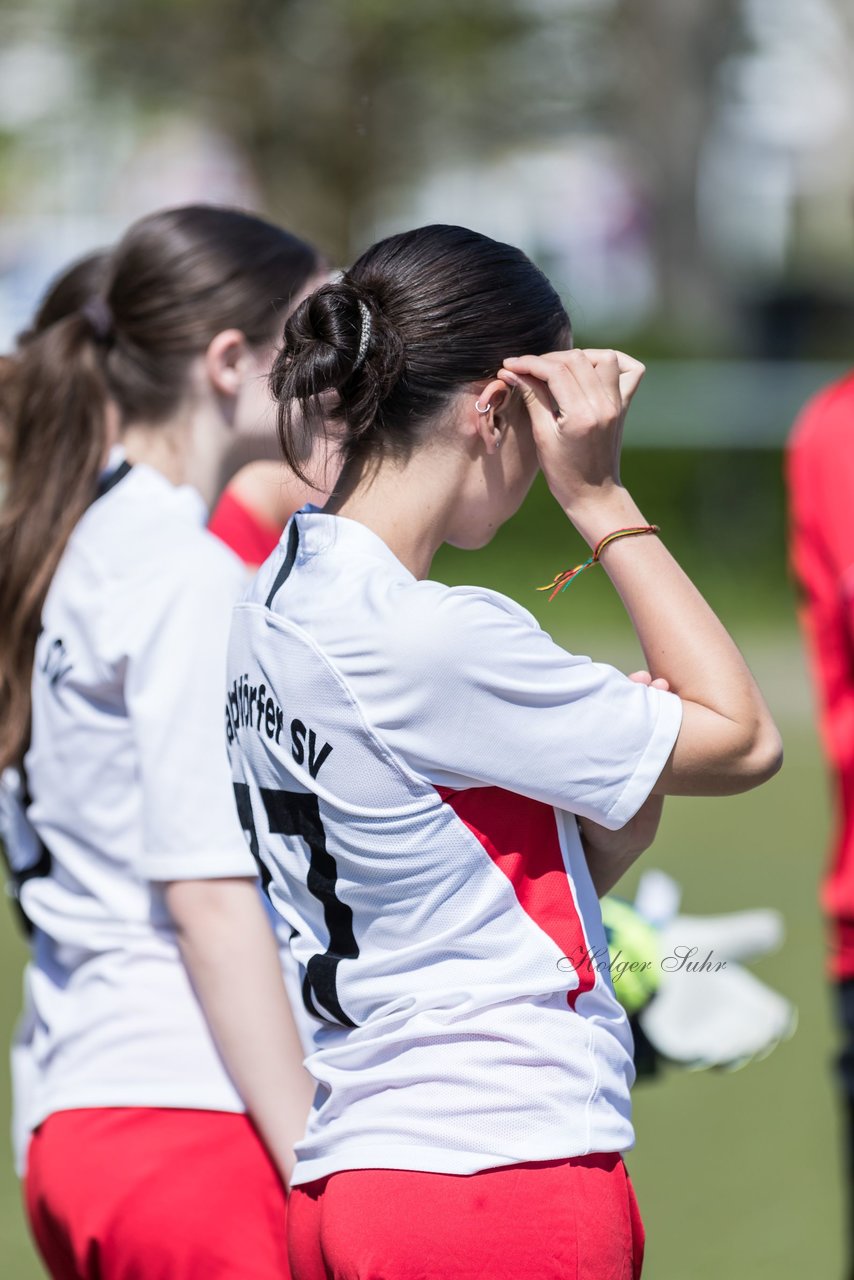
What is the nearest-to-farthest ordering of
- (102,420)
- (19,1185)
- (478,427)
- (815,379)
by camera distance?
(478,427) < (102,420) < (19,1185) < (815,379)

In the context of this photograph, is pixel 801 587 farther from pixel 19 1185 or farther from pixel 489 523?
pixel 19 1185

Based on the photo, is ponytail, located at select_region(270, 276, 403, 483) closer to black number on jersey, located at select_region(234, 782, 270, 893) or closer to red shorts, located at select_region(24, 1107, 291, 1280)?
black number on jersey, located at select_region(234, 782, 270, 893)

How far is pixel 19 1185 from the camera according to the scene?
4305mm

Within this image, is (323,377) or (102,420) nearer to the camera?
(323,377)

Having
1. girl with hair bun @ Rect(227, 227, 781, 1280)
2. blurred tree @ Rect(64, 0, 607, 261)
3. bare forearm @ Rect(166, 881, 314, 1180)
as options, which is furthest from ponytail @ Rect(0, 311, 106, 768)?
blurred tree @ Rect(64, 0, 607, 261)

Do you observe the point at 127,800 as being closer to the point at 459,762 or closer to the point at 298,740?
the point at 298,740

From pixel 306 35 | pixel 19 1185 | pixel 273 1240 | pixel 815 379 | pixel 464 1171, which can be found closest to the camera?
pixel 464 1171

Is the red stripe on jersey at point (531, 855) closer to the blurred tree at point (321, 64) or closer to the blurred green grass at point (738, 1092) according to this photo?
the blurred green grass at point (738, 1092)

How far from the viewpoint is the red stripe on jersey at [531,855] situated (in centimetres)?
165

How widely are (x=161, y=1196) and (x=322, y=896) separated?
515 millimetres

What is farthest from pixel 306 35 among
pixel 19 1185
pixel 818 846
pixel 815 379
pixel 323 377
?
pixel 323 377

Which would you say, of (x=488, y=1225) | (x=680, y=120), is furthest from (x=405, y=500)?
(x=680, y=120)

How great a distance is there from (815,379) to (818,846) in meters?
7.05

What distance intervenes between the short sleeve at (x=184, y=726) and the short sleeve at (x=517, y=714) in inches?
18.5
